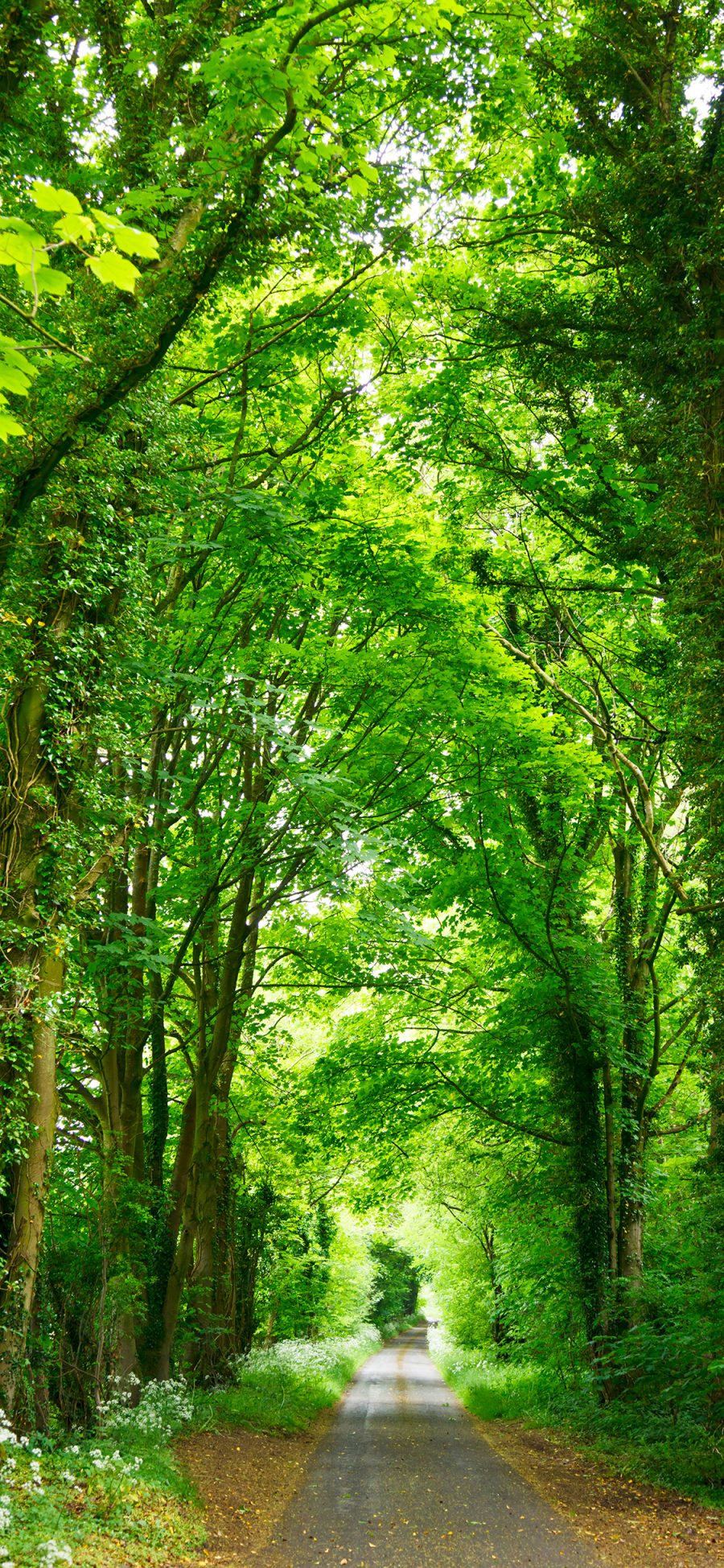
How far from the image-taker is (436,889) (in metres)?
11.8

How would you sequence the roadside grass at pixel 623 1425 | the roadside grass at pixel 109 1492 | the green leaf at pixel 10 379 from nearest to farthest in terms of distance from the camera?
the green leaf at pixel 10 379
the roadside grass at pixel 109 1492
the roadside grass at pixel 623 1425

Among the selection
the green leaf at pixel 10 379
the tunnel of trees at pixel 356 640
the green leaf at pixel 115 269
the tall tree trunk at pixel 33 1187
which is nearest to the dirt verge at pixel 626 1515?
the tunnel of trees at pixel 356 640

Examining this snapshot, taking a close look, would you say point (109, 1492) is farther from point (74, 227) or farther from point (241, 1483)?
point (74, 227)

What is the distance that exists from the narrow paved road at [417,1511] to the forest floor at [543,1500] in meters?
0.09

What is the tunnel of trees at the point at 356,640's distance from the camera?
5.65m

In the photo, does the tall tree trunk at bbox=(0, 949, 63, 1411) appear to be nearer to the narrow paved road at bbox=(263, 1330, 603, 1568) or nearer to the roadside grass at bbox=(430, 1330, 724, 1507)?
the narrow paved road at bbox=(263, 1330, 603, 1568)

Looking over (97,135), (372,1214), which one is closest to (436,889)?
(97,135)

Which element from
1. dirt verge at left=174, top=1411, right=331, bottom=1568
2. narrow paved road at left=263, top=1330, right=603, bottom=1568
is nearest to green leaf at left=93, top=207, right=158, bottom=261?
dirt verge at left=174, top=1411, right=331, bottom=1568

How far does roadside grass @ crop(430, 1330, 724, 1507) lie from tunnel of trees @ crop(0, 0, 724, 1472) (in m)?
0.27

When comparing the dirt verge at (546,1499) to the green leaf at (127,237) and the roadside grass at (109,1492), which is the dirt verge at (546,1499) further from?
the green leaf at (127,237)

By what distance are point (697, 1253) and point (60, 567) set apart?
8.07m

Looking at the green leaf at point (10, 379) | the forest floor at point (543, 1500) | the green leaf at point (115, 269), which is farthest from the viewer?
the forest floor at point (543, 1500)

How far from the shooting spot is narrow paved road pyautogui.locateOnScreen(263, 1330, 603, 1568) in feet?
21.1

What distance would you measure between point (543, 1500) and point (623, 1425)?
2430 millimetres
